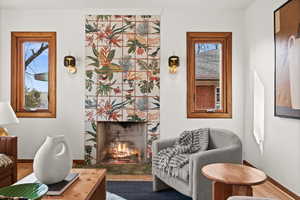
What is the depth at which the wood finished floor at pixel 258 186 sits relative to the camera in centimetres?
305

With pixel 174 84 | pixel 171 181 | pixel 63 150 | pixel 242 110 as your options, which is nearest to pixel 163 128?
pixel 174 84

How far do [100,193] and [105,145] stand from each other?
7.20 ft

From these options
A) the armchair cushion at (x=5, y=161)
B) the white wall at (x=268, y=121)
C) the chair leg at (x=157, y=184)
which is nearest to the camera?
the armchair cushion at (x=5, y=161)

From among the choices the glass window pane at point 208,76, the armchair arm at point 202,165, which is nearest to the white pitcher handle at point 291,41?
the armchair arm at point 202,165

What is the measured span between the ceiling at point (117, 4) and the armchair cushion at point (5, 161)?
2.45 m

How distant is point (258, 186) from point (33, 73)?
154 inches

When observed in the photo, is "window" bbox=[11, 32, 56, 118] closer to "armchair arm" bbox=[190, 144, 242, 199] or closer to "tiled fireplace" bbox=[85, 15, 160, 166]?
"tiled fireplace" bbox=[85, 15, 160, 166]

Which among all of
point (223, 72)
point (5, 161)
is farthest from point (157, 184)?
point (223, 72)

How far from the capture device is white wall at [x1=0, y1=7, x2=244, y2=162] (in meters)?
4.41

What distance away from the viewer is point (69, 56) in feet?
14.1

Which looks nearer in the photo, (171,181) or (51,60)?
(171,181)

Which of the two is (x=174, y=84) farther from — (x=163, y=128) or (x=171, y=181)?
(x=171, y=181)

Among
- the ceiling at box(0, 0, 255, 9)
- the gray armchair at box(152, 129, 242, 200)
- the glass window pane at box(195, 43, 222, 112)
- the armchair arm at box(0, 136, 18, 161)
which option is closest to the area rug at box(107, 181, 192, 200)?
the gray armchair at box(152, 129, 242, 200)

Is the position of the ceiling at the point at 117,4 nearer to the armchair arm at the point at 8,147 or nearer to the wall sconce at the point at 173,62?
the wall sconce at the point at 173,62
